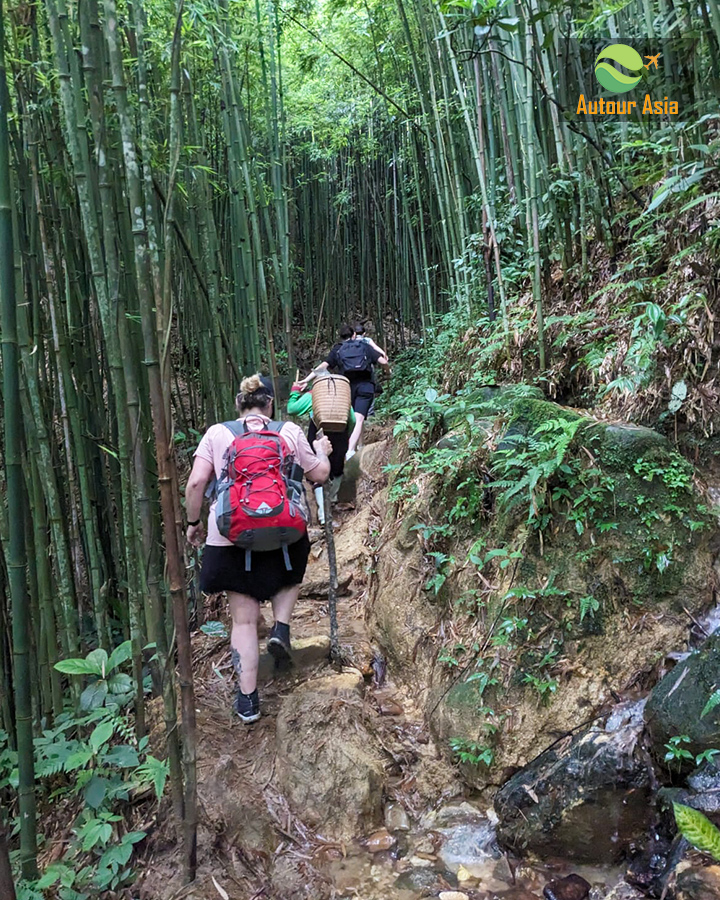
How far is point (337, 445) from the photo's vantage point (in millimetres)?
3824

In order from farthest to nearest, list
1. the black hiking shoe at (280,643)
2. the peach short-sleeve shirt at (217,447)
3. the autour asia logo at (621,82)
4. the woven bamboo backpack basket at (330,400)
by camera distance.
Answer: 1. the woven bamboo backpack basket at (330,400)
2. the autour asia logo at (621,82)
3. the black hiking shoe at (280,643)
4. the peach short-sleeve shirt at (217,447)

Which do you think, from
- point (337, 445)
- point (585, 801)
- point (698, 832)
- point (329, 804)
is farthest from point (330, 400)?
point (698, 832)

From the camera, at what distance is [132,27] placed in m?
1.98

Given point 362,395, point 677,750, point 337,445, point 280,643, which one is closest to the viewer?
point 677,750

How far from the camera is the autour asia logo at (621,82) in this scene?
2.91 meters

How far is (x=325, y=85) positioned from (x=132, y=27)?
6136 millimetres

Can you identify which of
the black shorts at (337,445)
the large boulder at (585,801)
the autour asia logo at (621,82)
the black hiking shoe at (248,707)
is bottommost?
the large boulder at (585,801)

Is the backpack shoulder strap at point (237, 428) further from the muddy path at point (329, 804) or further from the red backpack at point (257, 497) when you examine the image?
the muddy path at point (329, 804)

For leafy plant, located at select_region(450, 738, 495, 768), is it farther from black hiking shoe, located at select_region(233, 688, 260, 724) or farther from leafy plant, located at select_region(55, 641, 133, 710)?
leafy plant, located at select_region(55, 641, 133, 710)

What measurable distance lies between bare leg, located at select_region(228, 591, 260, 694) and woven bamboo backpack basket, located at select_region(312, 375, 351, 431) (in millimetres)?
1622

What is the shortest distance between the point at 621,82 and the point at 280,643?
292cm

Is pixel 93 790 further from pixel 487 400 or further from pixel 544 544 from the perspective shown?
pixel 487 400

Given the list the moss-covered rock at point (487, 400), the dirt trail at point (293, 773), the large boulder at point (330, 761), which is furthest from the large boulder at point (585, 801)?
→ the moss-covered rock at point (487, 400)

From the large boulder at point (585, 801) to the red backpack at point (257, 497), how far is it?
1.05m
